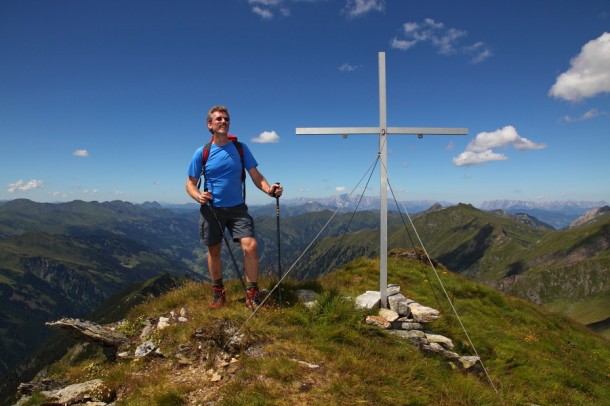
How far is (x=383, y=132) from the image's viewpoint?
10.3 metres

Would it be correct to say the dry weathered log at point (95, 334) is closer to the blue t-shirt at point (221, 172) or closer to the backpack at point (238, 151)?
the blue t-shirt at point (221, 172)

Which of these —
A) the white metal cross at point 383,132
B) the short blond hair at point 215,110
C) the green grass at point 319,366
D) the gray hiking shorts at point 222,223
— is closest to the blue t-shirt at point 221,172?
the gray hiking shorts at point 222,223

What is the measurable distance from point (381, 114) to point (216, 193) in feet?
18.7

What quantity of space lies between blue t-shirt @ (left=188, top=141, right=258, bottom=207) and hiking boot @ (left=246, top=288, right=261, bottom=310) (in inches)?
83.1

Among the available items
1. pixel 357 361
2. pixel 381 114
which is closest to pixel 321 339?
pixel 357 361

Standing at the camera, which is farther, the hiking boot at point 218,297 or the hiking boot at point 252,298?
the hiking boot at point 218,297

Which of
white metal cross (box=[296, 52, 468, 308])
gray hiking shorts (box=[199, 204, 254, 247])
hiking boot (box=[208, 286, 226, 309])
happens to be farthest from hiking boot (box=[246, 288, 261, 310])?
white metal cross (box=[296, 52, 468, 308])

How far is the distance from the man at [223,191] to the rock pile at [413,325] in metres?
3.28

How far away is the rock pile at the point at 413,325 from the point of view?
26.7 feet

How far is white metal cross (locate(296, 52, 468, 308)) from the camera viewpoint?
396 inches

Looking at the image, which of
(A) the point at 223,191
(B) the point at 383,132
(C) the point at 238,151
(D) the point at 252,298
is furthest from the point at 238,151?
(B) the point at 383,132

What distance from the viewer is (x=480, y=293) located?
1669 cm

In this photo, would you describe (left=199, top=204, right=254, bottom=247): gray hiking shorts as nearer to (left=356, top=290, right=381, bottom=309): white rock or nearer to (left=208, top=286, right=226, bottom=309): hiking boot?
(left=208, top=286, right=226, bottom=309): hiking boot

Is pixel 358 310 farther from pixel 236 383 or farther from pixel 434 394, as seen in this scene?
pixel 236 383
